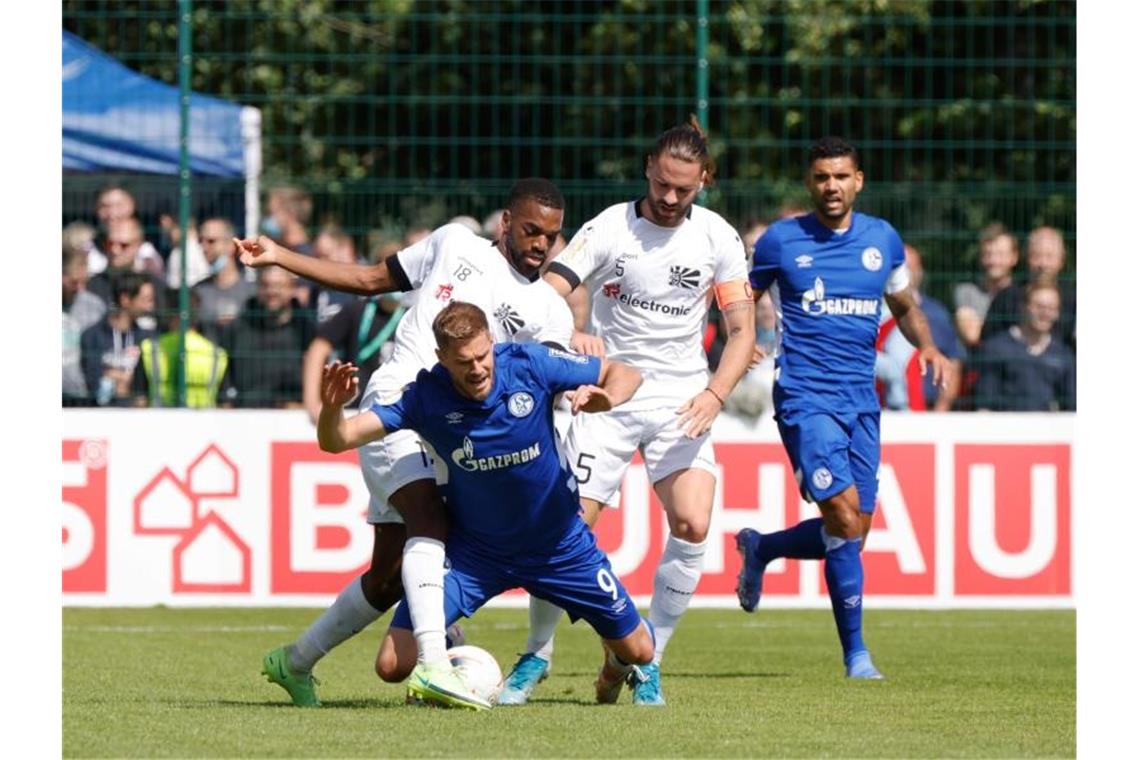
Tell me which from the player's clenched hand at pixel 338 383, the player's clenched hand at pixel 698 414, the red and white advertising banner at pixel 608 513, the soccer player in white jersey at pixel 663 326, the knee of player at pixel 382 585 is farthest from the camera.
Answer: the red and white advertising banner at pixel 608 513

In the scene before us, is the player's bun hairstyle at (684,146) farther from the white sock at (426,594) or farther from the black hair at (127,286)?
the black hair at (127,286)

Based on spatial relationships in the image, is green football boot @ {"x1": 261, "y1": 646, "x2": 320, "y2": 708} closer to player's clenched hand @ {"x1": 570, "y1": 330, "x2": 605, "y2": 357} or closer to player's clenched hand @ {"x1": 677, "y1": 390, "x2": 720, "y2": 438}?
player's clenched hand @ {"x1": 570, "y1": 330, "x2": 605, "y2": 357}

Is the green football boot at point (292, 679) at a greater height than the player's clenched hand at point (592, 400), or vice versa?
the player's clenched hand at point (592, 400)

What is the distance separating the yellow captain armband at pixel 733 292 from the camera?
33.2ft

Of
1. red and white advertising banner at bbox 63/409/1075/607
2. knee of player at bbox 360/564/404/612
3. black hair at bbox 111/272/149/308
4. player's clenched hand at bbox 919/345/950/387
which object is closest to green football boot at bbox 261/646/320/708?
knee of player at bbox 360/564/404/612

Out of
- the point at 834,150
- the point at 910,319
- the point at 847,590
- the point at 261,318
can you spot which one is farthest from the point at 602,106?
the point at 847,590

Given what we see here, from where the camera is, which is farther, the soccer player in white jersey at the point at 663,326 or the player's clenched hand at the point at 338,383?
the soccer player in white jersey at the point at 663,326

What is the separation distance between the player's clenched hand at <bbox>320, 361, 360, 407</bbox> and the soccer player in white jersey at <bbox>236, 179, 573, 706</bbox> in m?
0.86

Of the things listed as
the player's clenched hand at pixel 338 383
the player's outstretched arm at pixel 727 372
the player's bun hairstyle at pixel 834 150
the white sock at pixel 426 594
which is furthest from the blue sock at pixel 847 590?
the player's clenched hand at pixel 338 383

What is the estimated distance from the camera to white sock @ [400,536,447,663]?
8492 millimetres

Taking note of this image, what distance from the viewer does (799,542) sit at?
1174cm

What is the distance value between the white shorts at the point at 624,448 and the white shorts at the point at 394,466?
126 centimetres
